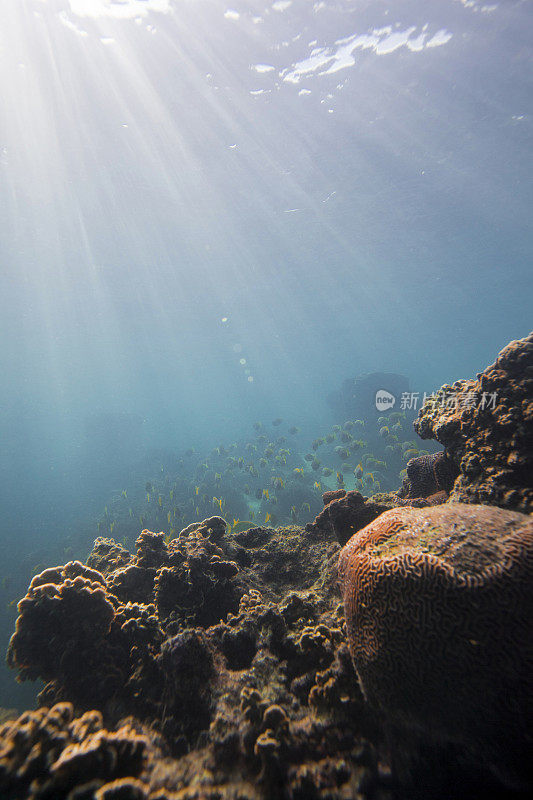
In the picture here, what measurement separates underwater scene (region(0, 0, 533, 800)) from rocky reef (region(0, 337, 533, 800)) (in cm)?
2

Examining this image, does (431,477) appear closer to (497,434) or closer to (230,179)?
(497,434)

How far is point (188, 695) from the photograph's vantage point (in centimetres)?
280

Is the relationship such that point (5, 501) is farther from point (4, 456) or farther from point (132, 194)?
point (132, 194)

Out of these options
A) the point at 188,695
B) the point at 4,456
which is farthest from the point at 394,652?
the point at 4,456

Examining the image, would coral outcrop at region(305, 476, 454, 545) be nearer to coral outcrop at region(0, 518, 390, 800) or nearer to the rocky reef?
coral outcrop at region(0, 518, 390, 800)

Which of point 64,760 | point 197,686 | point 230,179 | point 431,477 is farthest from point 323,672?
point 230,179

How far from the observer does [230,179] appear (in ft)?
62.8

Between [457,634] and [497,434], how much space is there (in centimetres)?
274

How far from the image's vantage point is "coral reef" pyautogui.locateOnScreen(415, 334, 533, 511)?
3668mm

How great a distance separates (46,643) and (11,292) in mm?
36085

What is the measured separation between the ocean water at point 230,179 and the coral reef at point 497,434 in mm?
7430

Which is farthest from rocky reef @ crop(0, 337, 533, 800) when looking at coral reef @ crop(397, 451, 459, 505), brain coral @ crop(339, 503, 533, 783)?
coral reef @ crop(397, 451, 459, 505)

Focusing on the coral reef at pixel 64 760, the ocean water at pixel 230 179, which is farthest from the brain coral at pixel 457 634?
the ocean water at pixel 230 179

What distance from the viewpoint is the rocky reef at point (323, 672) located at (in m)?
2.01
